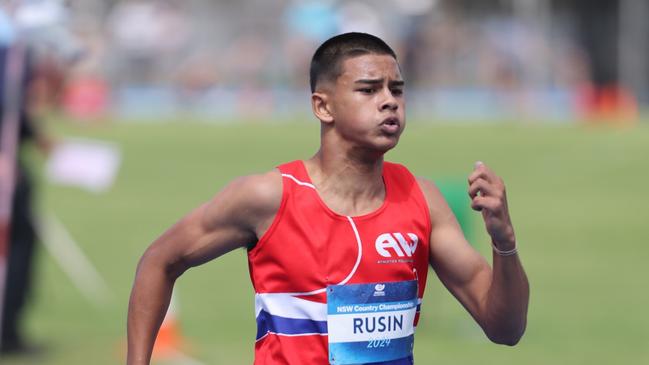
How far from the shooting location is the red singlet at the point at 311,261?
470 centimetres

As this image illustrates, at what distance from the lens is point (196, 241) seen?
4793mm

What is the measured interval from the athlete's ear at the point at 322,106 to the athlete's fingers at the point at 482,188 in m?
0.62

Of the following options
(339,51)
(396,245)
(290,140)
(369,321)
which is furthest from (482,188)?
(290,140)

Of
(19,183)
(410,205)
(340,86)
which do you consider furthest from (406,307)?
(19,183)

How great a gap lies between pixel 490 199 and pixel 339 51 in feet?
2.55

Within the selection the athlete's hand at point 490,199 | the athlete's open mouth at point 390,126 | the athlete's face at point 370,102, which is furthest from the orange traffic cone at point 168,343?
the athlete's hand at point 490,199

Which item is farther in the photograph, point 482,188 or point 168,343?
point 168,343

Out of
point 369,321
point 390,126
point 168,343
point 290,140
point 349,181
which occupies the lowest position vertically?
point 290,140

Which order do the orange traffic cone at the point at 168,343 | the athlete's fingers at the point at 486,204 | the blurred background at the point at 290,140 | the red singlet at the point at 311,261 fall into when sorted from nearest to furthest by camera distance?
1. the athlete's fingers at the point at 486,204
2. the red singlet at the point at 311,261
3. the orange traffic cone at the point at 168,343
4. the blurred background at the point at 290,140

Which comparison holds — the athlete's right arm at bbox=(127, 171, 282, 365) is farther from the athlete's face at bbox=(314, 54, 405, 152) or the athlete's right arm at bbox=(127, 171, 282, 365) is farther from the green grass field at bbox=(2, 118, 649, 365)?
the green grass field at bbox=(2, 118, 649, 365)

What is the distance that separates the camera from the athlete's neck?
15.8ft

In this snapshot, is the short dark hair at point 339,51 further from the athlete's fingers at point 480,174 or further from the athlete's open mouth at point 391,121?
the athlete's fingers at point 480,174

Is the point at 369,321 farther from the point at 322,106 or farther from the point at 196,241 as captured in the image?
the point at 322,106

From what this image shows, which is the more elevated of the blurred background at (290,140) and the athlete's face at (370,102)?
the athlete's face at (370,102)
